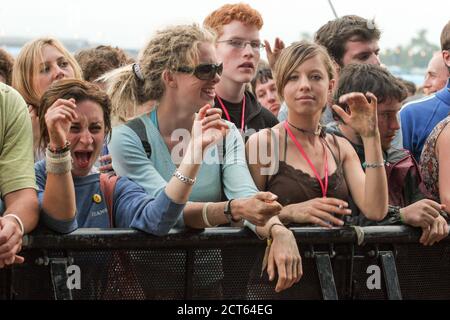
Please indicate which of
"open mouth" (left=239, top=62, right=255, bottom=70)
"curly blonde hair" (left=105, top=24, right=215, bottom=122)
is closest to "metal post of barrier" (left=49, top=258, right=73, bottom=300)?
"curly blonde hair" (left=105, top=24, right=215, bottom=122)

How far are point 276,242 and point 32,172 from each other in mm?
1017

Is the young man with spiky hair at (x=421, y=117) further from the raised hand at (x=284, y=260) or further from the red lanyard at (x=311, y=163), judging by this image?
the raised hand at (x=284, y=260)

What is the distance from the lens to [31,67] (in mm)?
5203

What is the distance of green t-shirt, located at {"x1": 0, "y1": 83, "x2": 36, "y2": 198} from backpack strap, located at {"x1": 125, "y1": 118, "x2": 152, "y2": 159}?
1.97 feet

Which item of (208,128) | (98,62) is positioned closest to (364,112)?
(208,128)

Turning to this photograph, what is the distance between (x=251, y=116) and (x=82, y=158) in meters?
1.59

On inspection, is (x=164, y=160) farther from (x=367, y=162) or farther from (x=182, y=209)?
(x=367, y=162)

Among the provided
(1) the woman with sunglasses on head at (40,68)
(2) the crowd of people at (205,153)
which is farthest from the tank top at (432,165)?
(1) the woman with sunglasses on head at (40,68)

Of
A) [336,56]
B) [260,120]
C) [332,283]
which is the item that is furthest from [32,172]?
[336,56]

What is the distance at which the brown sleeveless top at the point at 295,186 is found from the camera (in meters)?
4.14

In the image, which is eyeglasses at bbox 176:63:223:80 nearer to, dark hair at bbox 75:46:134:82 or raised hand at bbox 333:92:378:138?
raised hand at bbox 333:92:378:138

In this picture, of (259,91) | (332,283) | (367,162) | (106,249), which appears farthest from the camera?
(259,91)

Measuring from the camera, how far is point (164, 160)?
13.8ft

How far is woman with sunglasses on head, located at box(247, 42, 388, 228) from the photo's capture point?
4.05 m
